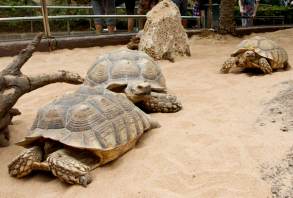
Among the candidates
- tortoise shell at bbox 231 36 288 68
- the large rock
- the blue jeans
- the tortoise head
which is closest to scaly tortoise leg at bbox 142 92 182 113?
the tortoise head

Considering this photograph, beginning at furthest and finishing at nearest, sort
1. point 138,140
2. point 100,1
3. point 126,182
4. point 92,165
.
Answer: point 100,1 < point 138,140 < point 92,165 < point 126,182

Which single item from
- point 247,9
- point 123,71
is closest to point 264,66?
point 123,71

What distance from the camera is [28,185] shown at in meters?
3.06

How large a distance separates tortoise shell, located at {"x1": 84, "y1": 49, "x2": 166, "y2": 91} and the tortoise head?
0.63 ft

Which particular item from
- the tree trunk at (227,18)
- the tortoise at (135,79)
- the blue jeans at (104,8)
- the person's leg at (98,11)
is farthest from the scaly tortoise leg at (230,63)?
the tree trunk at (227,18)

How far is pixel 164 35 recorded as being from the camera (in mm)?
7555

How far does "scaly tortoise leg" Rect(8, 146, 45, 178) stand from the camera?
3.09 metres

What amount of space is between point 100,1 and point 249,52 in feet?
13.8

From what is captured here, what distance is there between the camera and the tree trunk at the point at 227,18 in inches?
407

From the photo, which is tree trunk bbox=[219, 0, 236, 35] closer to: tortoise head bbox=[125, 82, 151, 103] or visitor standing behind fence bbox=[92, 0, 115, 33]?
visitor standing behind fence bbox=[92, 0, 115, 33]

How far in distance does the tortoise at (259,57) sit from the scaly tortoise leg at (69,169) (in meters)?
3.62

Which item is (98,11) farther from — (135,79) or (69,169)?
(69,169)

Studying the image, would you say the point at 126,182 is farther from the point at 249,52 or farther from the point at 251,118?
the point at 249,52

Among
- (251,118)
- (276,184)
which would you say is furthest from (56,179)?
(251,118)
